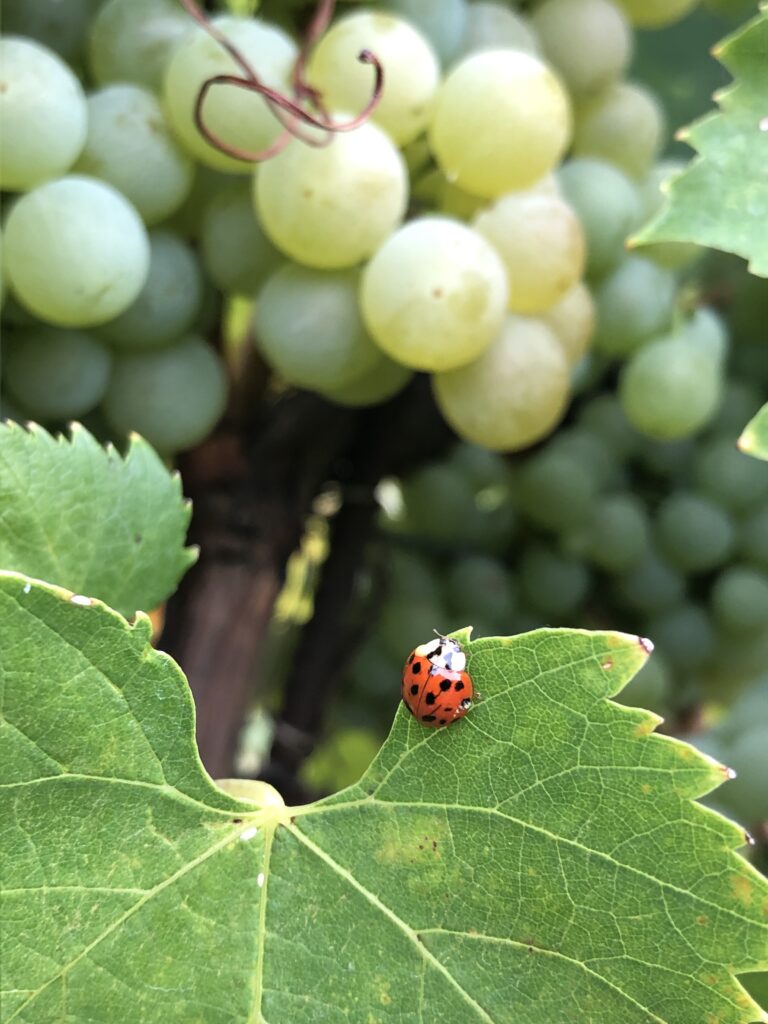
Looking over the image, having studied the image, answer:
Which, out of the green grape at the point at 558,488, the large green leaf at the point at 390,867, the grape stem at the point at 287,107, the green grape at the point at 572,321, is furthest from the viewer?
the green grape at the point at 558,488

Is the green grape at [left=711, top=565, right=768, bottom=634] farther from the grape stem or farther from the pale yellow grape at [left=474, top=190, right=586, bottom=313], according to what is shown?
the grape stem

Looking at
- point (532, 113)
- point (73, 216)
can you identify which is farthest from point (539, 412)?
point (73, 216)

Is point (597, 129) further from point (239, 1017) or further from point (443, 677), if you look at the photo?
point (239, 1017)

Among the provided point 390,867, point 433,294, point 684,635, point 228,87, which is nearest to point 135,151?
point 228,87

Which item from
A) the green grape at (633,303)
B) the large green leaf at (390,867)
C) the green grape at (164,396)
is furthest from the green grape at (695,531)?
the large green leaf at (390,867)

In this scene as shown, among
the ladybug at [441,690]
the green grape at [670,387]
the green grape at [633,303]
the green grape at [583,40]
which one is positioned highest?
the green grape at [583,40]

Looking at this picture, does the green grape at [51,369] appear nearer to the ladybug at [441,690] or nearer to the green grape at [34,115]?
the green grape at [34,115]
